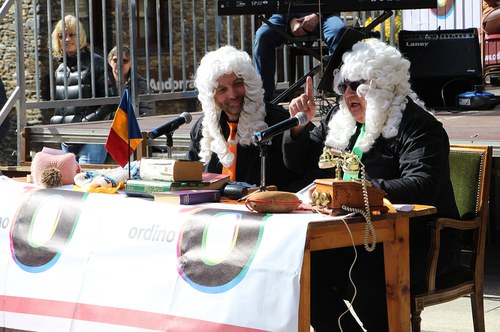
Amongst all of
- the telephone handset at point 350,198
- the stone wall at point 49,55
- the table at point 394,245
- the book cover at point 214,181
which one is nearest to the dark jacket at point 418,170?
the table at point 394,245

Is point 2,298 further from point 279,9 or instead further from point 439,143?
point 279,9

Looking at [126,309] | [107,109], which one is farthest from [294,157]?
[107,109]

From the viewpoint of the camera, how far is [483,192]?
14.7ft

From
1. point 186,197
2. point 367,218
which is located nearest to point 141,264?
point 186,197

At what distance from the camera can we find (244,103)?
16.6ft

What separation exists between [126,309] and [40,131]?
428 cm

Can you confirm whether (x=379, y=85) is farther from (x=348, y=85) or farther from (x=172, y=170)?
(x=172, y=170)

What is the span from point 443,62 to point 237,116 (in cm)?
360

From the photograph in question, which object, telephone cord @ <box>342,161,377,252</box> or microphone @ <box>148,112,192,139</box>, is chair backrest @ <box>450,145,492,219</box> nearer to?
telephone cord @ <box>342,161,377,252</box>

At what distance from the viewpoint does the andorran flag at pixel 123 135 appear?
15.0 ft

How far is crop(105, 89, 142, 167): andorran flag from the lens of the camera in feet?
15.0

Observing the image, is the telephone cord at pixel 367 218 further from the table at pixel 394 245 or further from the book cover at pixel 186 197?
the book cover at pixel 186 197

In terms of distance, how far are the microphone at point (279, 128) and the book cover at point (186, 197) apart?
0.32 meters

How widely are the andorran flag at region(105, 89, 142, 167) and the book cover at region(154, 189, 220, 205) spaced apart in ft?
1.87
